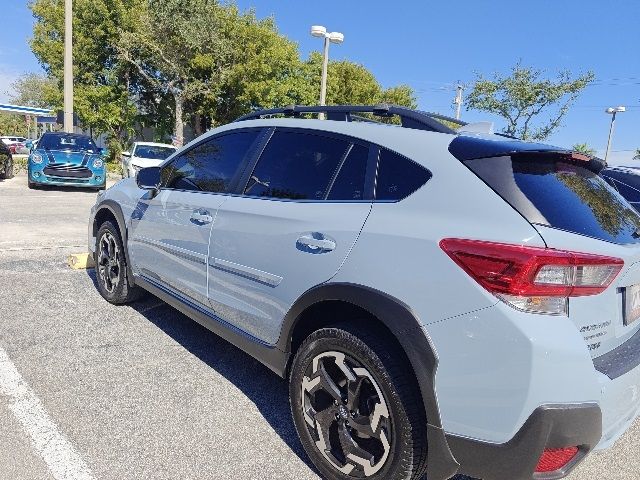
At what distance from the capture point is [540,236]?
167 centimetres

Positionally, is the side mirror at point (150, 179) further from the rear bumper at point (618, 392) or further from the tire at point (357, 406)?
the rear bumper at point (618, 392)

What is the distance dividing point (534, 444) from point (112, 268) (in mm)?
3678

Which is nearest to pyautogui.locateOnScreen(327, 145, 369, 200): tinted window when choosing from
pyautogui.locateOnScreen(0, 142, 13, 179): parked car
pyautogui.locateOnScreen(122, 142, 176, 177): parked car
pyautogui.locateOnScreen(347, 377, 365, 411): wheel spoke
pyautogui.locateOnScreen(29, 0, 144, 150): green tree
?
pyautogui.locateOnScreen(347, 377, 365, 411): wheel spoke

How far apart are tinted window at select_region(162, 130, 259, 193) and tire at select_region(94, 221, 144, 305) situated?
3.02 feet

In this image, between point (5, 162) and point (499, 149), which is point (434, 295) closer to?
point (499, 149)

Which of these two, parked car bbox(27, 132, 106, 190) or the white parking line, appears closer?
the white parking line

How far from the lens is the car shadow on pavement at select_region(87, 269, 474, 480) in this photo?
106 inches

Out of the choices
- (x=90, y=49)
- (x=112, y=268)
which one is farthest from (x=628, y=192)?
(x=90, y=49)

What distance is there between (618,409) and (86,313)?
3817 millimetres

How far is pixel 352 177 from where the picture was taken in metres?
2.28

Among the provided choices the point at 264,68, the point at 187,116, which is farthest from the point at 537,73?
the point at 187,116

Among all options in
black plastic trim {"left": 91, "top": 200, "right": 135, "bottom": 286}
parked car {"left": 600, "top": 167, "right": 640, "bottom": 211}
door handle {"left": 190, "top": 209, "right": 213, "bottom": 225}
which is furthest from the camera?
parked car {"left": 600, "top": 167, "right": 640, "bottom": 211}

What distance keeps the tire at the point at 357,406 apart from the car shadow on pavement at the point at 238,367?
9.3 inches

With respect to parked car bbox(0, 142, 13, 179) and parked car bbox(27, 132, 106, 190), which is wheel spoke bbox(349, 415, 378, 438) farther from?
parked car bbox(0, 142, 13, 179)
